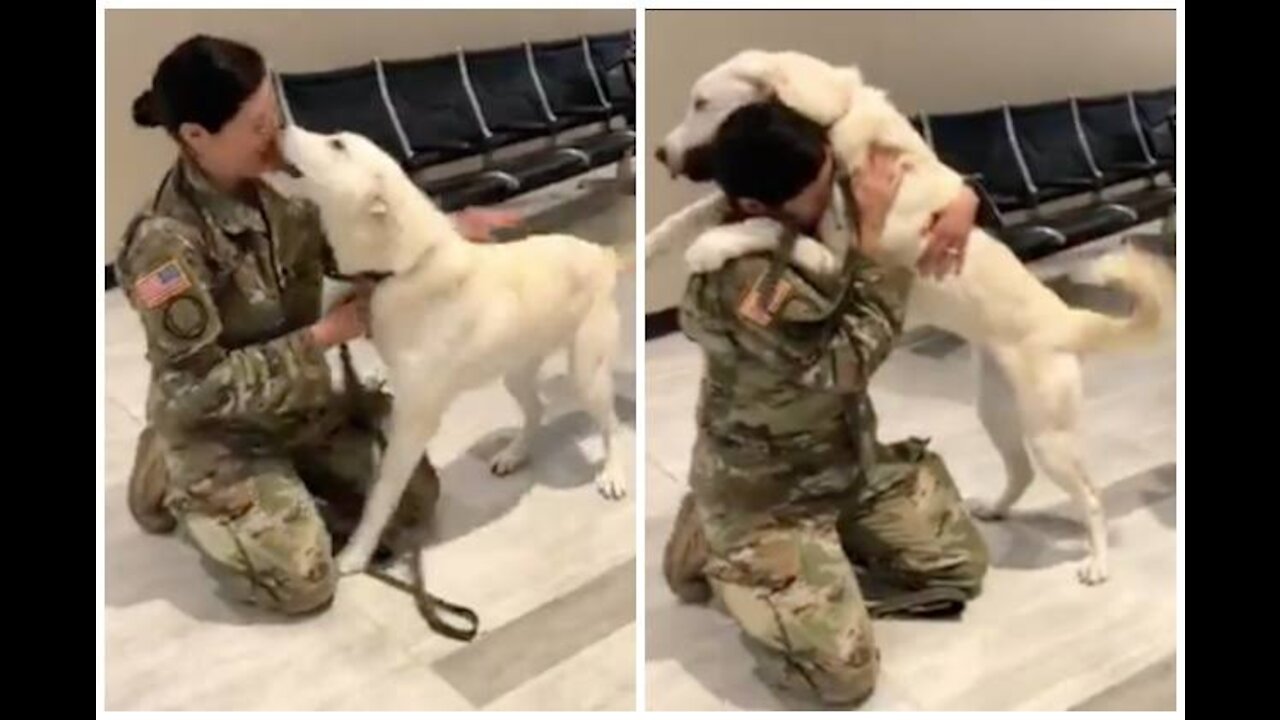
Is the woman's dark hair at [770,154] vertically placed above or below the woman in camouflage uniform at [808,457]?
above

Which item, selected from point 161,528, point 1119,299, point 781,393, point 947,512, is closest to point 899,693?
point 947,512

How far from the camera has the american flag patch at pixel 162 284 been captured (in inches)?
59.9

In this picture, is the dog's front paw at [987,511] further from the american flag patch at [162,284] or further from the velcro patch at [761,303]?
the american flag patch at [162,284]

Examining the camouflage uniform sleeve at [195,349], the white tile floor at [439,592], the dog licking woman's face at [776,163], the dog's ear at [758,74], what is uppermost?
the dog's ear at [758,74]

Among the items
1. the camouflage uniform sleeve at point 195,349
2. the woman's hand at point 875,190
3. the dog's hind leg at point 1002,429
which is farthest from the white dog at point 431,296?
the dog's hind leg at point 1002,429

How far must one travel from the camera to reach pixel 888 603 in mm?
1672

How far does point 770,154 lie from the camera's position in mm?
1370

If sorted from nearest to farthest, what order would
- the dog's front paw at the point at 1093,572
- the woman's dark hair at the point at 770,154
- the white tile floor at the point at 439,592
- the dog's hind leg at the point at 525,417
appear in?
1. the woman's dark hair at the point at 770,154
2. the white tile floor at the point at 439,592
3. the dog's front paw at the point at 1093,572
4. the dog's hind leg at the point at 525,417

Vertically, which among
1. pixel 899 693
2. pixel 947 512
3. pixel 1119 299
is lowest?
pixel 899 693

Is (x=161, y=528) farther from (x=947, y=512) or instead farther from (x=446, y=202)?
(x=947, y=512)

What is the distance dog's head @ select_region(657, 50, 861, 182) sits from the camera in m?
1.44

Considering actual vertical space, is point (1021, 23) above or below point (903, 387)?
above

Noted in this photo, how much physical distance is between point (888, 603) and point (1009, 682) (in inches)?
6.4

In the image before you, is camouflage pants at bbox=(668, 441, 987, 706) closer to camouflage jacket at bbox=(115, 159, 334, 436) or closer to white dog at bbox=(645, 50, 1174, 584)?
white dog at bbox=(645, 50, 1174, 584)
